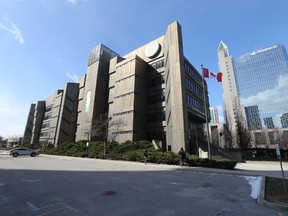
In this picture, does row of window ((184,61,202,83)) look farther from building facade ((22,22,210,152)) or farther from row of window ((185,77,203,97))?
row of window ((185,77,203,97))

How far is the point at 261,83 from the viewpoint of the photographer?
110750 mm

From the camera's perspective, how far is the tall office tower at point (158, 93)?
3419 centimetres

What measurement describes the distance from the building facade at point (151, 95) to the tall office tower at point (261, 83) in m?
69.8

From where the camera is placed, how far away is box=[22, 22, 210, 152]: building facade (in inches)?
1341

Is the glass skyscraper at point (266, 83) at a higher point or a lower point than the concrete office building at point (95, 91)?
higher

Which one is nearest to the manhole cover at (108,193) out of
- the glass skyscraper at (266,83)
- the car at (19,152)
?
the car at (19,152)

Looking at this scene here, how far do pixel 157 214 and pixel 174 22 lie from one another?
3866 cm

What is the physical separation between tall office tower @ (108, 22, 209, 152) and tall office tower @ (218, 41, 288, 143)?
69760mm

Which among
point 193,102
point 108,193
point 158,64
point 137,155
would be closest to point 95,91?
point 158,64

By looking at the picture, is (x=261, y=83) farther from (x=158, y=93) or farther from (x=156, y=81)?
(x=158, y=93)

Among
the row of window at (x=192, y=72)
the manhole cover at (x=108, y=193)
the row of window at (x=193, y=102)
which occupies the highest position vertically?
the row of window at (x=192, y=72)

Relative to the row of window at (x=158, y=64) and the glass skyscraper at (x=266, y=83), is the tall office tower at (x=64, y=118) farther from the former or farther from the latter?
the glass skyscraper at (x=266, y=83)

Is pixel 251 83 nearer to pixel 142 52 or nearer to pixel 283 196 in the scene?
pixel 142 52

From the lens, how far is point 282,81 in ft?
347
